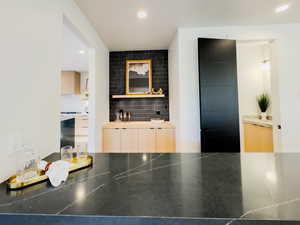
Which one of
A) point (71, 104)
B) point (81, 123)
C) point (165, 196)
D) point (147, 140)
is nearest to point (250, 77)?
point (147, 140)

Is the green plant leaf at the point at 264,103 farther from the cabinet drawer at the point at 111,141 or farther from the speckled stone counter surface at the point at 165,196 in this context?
the cabinet drawer at the point at 111,141

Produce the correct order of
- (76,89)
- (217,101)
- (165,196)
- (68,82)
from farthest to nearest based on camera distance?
(76,89) < (68,82) < (217,101) < (165,196)

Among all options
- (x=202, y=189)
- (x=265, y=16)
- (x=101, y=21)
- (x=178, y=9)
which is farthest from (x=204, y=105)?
(x=101, y=21)

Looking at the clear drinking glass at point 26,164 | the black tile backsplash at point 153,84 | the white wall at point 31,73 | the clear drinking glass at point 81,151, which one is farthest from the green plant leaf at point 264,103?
the clear drinking glass at point 26,164

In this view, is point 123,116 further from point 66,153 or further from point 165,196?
point 165,196

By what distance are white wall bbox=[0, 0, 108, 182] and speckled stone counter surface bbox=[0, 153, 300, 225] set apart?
0.39 m

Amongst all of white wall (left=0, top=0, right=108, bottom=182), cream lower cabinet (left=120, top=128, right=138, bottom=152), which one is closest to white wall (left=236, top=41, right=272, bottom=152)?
cream lower cabinet (left=120, top=128, right=138, bottom=152)

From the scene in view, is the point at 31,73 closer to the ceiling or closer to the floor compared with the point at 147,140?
closer to the ceiling

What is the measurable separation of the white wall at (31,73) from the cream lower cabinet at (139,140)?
61.9 inches

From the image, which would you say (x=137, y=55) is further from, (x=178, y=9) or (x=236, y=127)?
(x=236, y=127)

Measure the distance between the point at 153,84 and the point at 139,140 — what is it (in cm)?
133

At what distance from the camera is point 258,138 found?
9.64 feet

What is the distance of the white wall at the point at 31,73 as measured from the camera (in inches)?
36.7

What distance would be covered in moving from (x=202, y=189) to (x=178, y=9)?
217cm
